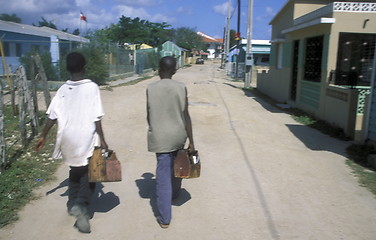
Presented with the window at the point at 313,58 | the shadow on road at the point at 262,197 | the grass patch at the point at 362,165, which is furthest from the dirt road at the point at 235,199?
the window at the point at 313,58

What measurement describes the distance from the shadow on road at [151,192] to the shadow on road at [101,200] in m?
0.37

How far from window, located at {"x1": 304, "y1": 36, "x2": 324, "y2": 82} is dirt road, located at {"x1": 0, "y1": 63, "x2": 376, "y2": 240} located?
392 centimetres

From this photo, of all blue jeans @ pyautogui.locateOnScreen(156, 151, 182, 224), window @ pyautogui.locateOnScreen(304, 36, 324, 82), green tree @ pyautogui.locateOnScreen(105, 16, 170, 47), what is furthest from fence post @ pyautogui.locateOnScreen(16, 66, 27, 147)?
green tree @ pyautogui.locateOnScreen(105, 16, 170, 47)

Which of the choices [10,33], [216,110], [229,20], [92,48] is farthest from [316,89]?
[229,20]

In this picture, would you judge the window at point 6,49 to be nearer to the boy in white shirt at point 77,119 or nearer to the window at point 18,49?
the window at point 18,49

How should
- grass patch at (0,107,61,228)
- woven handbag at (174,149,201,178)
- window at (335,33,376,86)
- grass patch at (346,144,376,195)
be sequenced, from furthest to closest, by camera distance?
window at (335,33,376,86)
grass patch at (346,144,376,195)
grass patch at (0,107,61,228)
woven handbag at (174,149,201,178)

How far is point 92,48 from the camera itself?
61.5 feet

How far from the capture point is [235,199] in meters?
4.74

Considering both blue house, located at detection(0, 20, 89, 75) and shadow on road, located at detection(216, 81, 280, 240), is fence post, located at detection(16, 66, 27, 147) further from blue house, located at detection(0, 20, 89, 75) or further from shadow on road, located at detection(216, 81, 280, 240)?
blue house, located at detection(0, 20, 89, 75)

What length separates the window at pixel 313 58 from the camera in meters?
11.5

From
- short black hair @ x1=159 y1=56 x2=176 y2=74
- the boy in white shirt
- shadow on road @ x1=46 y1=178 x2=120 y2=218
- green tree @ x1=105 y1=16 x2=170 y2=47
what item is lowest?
shadow on road @ x1=46 y1=178 x2=120 y2=218

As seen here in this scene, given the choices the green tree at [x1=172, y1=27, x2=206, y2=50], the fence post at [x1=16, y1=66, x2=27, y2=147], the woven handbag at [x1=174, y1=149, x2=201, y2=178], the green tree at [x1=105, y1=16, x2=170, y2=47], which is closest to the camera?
the woven handbag at [x1=174, y1=149, x2=201, y2=178]

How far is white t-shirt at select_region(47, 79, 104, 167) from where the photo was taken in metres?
3.66

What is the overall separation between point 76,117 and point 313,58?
9.98 metres
